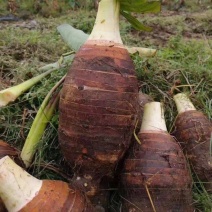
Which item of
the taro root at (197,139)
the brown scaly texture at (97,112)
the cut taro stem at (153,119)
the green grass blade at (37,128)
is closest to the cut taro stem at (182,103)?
the taro root at (197,139)

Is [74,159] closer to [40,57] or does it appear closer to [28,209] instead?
[28,209]

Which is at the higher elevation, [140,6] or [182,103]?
[140,6]

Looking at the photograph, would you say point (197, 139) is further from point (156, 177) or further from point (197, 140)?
point (156, 177)

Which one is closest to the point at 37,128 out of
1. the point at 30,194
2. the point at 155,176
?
the point at 30,194

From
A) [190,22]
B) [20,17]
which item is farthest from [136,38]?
[20,17]

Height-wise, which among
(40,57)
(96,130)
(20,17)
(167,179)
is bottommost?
(20,17)
